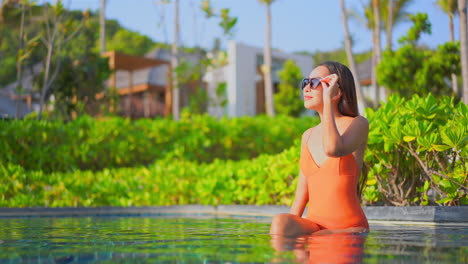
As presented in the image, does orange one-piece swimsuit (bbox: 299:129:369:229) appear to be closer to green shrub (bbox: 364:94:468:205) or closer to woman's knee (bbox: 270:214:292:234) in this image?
woman's knee (bbox: 270:214:292:234)

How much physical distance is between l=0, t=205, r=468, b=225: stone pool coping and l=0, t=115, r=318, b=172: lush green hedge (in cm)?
311

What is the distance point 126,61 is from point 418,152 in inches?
998

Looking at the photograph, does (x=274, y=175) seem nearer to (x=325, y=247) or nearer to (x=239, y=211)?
(x=239, y=211)

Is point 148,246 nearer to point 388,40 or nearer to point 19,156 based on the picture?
point 19,156

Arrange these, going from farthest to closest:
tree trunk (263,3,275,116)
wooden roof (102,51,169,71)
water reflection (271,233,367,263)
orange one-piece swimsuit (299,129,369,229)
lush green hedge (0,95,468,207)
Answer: tree trunk (263,3,275,116), wooden roof (102,51,169,71), lush green hedge (0,95,468,207), orange one-piece swimsuit (299,129,369,229), water reflection (271,233,367,263)

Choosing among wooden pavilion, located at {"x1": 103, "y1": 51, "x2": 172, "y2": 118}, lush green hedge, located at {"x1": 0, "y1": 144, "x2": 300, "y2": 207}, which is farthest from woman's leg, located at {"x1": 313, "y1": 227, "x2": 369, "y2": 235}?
wooden pavilion, located at {"x1": 103, "y1": 51, "x2": 172, "y2": 118}

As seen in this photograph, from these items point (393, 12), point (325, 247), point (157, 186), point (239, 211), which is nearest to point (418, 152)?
point (325, 247)

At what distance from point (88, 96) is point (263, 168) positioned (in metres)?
15.9

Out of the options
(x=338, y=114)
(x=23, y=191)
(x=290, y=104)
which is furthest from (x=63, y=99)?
(x=338, y=114)

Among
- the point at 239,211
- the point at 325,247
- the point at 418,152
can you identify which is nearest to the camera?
the point at 325,247

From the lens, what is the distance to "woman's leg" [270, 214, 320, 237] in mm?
4176

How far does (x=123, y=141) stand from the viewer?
44.4ft

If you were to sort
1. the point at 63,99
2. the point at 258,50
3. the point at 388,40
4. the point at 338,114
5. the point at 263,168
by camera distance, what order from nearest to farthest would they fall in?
the point at 338,114 → the point at 263,168 → the point at 63,99 → the point at 388,40 → the point at 258,50

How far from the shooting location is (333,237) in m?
3.98
